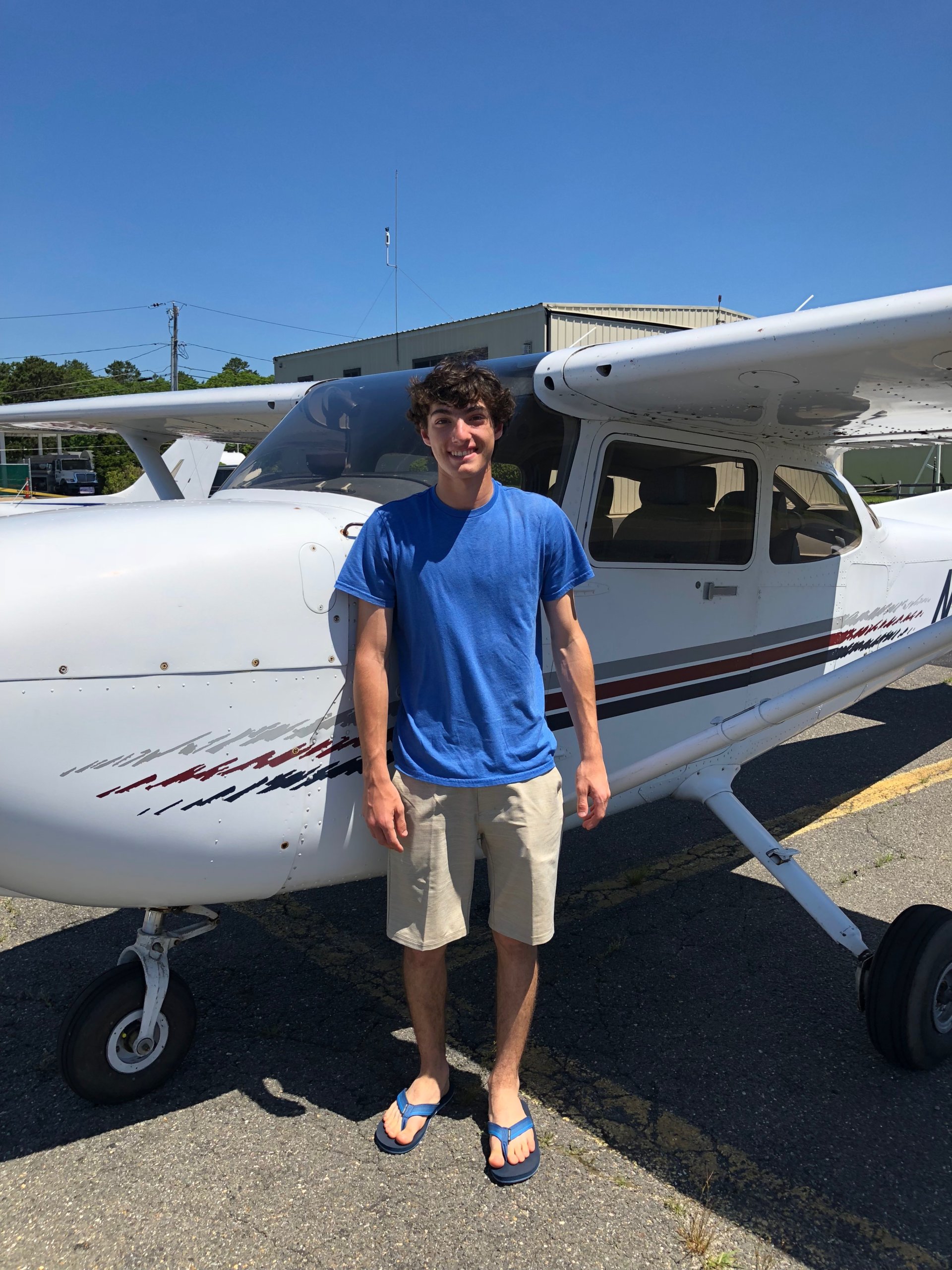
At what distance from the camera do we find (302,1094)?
8.35ft

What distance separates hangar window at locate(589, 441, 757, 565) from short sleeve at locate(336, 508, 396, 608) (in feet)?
3.07

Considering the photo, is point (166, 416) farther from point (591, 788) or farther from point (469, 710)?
point (591, 788)

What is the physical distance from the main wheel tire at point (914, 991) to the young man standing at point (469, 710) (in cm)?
113

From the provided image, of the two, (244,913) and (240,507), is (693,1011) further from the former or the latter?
(240,507)

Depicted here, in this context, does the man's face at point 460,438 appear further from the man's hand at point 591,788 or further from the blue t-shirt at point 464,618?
the man's hand at point 591,788

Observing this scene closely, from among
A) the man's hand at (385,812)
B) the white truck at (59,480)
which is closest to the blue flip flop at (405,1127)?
the man's hand at (385,812)

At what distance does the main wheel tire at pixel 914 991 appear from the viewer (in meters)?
2.65

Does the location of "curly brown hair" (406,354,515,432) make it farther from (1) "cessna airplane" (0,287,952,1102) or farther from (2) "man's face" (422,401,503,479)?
(1) "cessna airplane" (0,287,952,1102)

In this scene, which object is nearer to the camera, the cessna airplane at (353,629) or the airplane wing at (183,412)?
the cessna airplane at (353,629)

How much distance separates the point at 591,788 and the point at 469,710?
403 millimetres

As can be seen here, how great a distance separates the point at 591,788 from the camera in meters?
2.30

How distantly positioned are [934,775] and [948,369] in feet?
12.2

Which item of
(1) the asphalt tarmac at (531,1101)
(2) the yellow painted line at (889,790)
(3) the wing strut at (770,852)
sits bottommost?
(2) the yellow painted line at (889,790)

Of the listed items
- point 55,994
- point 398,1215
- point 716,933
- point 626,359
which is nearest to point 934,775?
point 716,933
